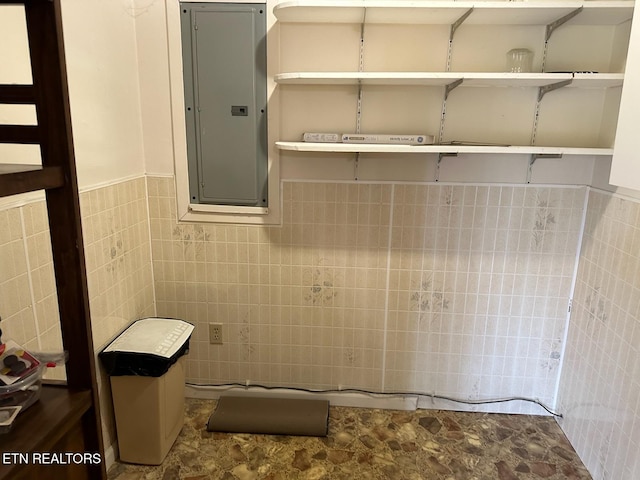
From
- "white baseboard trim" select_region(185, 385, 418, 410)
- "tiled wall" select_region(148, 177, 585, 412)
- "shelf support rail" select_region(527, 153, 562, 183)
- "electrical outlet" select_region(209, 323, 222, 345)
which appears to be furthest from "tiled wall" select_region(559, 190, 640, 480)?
"electrical outlet" select_region(209, 323, 222, 345)

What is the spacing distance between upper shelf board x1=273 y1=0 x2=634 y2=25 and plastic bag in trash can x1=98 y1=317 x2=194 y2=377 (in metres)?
1.39

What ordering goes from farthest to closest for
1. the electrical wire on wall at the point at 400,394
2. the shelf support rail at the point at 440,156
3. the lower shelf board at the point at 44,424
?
the electrical wire on wall at the point at 400,394
the shelf support rail at the point at 440,156
the lower shelf board at the point at 44,424

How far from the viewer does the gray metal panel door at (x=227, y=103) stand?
199 centimetres

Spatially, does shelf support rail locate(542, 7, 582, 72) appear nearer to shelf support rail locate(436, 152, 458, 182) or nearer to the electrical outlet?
shelf support rail locate(436, 152, 458, 182)

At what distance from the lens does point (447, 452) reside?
2.05 metres

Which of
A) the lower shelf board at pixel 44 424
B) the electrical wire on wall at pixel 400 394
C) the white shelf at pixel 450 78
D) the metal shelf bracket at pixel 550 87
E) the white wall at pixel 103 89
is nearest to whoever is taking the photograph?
the lower shelf board at pixel 44 424

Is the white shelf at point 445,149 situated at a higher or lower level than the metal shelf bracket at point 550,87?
lower

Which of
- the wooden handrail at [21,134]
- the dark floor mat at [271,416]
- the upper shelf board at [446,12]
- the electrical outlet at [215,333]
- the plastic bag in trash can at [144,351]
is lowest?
the dark floor mat at [271,416]

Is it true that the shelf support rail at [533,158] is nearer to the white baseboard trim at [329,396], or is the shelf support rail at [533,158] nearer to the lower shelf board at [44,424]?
the white baseboard trim at [329,396]

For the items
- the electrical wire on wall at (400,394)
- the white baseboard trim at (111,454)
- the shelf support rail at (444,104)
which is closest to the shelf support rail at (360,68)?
the shelf support rail at (444,104)

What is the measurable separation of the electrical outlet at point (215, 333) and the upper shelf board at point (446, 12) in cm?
146

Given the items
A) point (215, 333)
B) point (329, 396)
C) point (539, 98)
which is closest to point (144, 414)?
point (215, 333)

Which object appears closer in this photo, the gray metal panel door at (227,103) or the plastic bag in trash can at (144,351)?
the plastic bag in trash can at (144,351)

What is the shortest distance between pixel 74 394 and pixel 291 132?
146 cm
